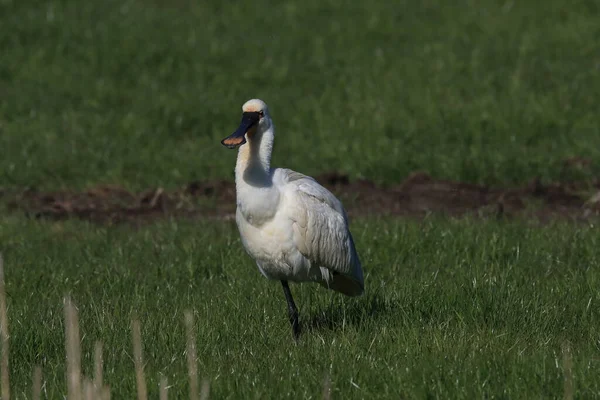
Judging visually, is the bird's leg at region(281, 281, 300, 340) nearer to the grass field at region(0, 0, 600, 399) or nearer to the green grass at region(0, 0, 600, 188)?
the grass field at region(0, 0, 600, 399)

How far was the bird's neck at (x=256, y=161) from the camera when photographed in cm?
695

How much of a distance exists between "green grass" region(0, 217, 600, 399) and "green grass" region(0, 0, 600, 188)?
9.47 ft

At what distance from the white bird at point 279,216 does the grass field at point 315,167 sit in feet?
1.30

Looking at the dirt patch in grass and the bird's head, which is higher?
the bird's head

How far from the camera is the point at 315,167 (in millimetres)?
13180

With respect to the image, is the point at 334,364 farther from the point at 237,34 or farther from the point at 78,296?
the point at 237,34

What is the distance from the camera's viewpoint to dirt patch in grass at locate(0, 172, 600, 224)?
11297 mm

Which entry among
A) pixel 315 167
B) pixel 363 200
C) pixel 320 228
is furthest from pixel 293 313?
pixel 315 167

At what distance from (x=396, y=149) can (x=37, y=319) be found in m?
6.79

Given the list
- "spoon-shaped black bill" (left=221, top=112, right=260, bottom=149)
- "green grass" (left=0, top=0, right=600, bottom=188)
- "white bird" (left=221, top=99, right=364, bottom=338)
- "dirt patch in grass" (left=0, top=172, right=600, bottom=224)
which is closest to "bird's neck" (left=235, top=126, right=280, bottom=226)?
"white bird" (left=221, top=99, right=364, bottom=338)

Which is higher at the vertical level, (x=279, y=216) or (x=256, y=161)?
(x=256, y=161)

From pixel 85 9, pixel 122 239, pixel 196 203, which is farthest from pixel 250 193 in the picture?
pixel 85 9

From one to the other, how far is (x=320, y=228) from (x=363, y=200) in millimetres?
4628

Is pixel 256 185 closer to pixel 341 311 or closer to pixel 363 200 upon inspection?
pixel 341 311
